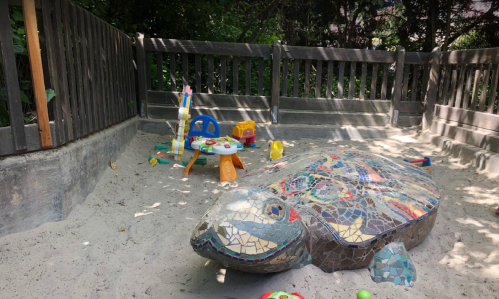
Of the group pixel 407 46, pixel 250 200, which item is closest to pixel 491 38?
pixel 407 46

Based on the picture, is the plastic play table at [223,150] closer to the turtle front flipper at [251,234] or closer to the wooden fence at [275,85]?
the wooden fence at [275,85]

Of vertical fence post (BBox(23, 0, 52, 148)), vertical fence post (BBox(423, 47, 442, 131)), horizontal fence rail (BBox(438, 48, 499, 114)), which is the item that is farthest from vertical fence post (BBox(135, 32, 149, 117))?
horizontal fence rail (BBox(438, 48, 499, 114))

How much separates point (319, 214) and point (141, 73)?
4.93 metres

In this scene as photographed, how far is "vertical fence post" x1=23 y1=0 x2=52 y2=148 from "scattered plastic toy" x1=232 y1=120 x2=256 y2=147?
2977 millimetres

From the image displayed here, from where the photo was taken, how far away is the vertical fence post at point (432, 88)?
6176mm

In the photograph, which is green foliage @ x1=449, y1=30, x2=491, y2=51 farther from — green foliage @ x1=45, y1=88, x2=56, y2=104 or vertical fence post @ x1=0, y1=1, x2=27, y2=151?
vertical fence post @ x1=0, y1=1, x2=27, y2=151

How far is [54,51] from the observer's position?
10.2 feet

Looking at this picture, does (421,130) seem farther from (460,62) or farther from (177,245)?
(177,245)

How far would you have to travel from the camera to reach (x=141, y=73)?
6.12 m

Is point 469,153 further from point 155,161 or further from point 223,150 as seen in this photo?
point 155,161

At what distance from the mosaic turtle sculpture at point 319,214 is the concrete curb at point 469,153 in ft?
6.09

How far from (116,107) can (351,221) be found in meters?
4.02

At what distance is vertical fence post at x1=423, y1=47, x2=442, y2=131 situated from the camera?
6176 mm

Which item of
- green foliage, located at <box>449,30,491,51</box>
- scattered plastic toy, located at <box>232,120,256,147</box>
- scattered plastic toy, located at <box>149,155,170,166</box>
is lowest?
scattered plastic toy, located at <box>149,155,170,166</box>
